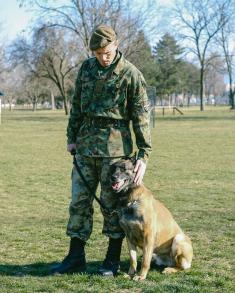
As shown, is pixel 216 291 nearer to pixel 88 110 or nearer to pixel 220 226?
pixel 88 110

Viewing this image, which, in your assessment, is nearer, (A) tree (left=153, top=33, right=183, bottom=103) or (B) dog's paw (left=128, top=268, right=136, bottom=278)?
(B) dog's paw (left=128, top=268, right=136, bottom=278)

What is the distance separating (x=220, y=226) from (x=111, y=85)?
3464mm

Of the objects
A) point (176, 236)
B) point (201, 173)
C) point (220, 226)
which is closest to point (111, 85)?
point (176, 236)

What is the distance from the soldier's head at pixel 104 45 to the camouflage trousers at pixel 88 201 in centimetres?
98

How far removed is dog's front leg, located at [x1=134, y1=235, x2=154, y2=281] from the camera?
4.93 m

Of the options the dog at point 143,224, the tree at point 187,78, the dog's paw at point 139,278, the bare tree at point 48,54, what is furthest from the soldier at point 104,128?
the tree at point 187,78

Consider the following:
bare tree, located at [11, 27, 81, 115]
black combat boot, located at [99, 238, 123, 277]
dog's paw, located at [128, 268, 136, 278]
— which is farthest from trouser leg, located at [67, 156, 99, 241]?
bare tree, located at [11, 27, 81, 115]

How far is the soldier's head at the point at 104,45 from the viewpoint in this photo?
4.81 m

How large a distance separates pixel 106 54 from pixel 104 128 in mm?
718

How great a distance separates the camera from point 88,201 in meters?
5.25

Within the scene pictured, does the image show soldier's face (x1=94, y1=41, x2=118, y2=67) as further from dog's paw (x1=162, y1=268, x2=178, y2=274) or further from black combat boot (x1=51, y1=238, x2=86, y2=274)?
dog's paw (x1=162, y1=268, x2=178, y2=274)

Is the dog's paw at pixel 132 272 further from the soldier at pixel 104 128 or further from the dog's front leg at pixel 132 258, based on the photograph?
the soldier at pixel 104 128

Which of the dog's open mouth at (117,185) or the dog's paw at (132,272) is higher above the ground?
the dog's open mouth at (117,185)

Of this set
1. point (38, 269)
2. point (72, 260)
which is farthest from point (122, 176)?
point (38, 269)
